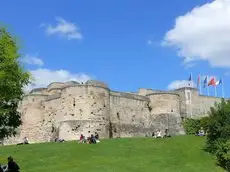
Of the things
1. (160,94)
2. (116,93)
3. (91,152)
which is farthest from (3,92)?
(160,94)

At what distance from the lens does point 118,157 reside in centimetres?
3944

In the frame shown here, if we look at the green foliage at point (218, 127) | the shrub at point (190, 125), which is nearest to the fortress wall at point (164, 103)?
the shrub at point (190, 125)

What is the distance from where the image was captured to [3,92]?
110ft

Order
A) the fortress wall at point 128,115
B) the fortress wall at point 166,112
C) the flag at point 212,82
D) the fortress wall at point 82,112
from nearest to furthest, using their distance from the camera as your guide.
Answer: the fortress wall at point 82,112
the fortress wall at point 128,115
the fortress wall at point 166,112
the flag at point 212,82

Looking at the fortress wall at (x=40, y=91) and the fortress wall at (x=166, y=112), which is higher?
the fortress wall at (x=40, y=91)

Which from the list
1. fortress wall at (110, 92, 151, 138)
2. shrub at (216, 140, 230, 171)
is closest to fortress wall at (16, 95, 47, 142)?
fortress wall at (110, 92, 151, 138)

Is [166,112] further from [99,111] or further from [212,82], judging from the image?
[212,82]

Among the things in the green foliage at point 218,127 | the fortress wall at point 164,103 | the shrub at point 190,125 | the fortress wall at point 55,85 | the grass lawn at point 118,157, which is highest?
the fortress wall at point 55,85

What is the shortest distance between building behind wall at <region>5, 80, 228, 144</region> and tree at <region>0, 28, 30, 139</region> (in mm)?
26683

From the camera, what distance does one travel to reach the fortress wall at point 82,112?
2464 inches

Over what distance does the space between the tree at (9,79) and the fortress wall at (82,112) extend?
2647 cm

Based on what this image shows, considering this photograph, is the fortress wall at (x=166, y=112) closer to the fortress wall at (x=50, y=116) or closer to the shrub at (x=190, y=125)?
the shrub at (x=190, y=125)

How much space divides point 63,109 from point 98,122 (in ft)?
14.0

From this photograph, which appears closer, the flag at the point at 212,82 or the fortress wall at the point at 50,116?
the fortress wall at the point at 50,116
